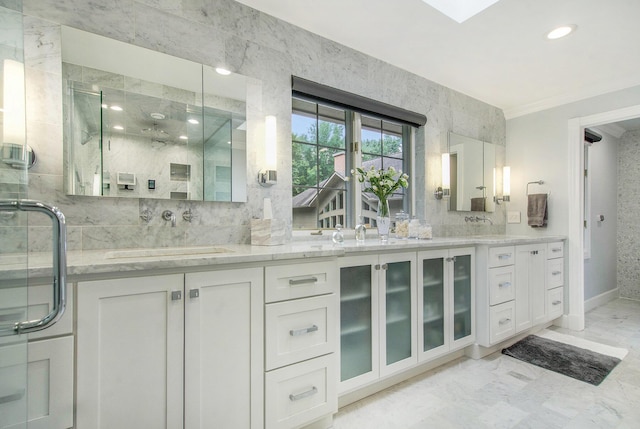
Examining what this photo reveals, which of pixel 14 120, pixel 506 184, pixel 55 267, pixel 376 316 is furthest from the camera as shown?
pixel 506 184

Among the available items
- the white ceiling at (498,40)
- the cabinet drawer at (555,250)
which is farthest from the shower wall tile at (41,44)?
the cabinet drawer at (555,250)

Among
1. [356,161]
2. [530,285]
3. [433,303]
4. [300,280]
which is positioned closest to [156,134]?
[300,280]

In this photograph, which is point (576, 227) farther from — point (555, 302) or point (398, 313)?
point (398, 313)

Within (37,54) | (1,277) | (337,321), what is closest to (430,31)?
(337,321)

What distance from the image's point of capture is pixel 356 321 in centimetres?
177

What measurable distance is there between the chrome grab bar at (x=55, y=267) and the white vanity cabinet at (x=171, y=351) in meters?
0.11

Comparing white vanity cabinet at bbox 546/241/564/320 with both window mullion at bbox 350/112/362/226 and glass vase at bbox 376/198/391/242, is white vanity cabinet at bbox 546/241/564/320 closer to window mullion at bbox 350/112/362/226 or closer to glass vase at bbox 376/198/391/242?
glass vase at bbox 376/198/391/242

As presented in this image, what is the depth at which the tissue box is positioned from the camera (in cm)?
178

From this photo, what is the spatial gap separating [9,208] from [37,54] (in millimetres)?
902

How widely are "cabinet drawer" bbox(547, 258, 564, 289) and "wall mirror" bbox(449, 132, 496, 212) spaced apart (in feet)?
2.59

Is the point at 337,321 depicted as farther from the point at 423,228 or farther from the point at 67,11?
the point at 67,11

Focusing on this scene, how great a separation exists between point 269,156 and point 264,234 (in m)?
0.52

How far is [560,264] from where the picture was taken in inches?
121

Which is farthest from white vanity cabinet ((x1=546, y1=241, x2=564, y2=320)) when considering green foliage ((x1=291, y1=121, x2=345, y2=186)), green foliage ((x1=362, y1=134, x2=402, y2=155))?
green foliage ((x1=291, y1=121, x2=345, y2=186))
